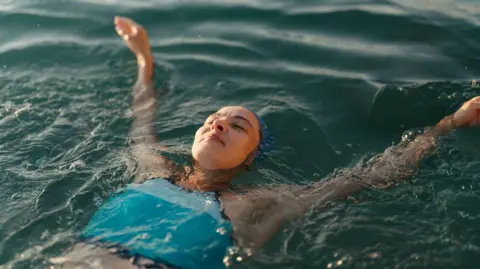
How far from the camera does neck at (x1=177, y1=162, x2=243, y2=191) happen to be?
5.49m

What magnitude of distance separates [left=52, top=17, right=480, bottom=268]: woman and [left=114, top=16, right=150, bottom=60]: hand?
1.62 m

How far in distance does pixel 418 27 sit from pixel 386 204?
174 inches

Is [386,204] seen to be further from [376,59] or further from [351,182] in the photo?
[376,59]

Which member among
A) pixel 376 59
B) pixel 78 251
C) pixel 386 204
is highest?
pixel 376 59

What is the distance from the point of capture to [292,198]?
17.5 feet

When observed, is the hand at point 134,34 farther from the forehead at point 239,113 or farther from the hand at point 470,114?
the hand at point 470,114

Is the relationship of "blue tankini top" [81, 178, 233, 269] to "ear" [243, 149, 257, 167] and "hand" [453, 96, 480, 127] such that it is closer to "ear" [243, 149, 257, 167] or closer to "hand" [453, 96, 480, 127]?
"ear" [243, 149, 257, 167]

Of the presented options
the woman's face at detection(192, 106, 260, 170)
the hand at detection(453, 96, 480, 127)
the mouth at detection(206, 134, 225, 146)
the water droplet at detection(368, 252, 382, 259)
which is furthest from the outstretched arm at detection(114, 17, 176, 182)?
the hand at detection(453, 96, 480, 127)

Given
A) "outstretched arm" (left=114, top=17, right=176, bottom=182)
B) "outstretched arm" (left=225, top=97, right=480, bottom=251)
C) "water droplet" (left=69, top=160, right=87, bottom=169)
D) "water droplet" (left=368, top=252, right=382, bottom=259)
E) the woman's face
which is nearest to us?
"water droplet" (left=368, top=252, right=382, bottom=259)

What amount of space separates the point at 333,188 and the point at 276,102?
7.34 ft

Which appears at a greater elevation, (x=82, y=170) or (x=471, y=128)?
(x=471, y=128)

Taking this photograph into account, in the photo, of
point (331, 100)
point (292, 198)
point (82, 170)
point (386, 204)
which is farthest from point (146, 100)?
point (386, 204)

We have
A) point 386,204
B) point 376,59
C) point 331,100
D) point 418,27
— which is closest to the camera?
point 386,204

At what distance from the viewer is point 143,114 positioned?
7188 mm
